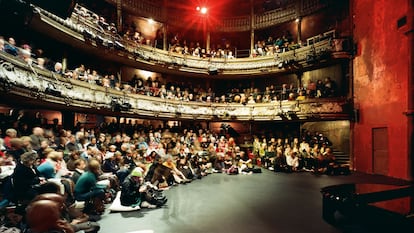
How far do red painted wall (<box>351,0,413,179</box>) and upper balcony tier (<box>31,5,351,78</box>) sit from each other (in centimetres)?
150

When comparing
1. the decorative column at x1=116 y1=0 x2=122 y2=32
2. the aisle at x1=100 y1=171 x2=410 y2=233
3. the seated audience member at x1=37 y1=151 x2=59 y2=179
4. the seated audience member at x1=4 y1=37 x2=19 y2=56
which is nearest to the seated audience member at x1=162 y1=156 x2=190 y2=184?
the aisle at x1=100 y1=171 x2=410 y2=233

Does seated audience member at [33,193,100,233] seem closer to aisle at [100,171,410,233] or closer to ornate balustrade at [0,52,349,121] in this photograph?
aisle at [100,171,410,233]

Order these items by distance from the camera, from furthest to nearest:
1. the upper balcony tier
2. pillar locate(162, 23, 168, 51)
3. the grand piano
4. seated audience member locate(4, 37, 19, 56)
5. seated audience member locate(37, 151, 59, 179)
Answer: pillar locate(162, 23, 168, 51)
the upper balcony tier
seated audience member locate(4, 37, 19, 56)
seated audience member locate(37, 151, 59, 179)
the grand piano

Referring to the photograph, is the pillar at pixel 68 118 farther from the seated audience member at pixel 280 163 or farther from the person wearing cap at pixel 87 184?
the seated audience member at pixel 280 163

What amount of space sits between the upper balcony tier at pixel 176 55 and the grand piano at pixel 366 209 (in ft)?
34.6

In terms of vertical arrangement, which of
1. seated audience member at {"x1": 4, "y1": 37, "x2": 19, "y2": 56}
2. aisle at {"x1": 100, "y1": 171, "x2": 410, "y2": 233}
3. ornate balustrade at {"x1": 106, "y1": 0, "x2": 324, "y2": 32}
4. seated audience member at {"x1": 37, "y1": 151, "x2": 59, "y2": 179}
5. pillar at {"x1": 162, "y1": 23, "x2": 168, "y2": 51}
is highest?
ornate balustrade at {"x1": 106, "y1": 0, "x2": 324, "y2": 32}

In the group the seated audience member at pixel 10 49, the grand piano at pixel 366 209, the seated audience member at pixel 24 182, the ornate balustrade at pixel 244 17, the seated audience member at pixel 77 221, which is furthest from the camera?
the ornate balustrade at pixel 244 17

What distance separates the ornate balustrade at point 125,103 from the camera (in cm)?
779

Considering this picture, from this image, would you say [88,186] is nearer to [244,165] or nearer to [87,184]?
[87,184]

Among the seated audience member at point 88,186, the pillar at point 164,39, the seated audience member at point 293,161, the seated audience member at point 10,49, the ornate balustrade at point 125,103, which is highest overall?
the pillar at point 164,39

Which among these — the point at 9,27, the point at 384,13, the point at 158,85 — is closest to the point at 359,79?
the point at 384,13

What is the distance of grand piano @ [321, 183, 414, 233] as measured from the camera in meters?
3.65

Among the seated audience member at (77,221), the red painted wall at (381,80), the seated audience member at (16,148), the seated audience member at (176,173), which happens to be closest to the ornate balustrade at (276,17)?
the red painted wall at (381,80)

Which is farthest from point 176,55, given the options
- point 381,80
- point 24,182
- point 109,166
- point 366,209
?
point 366,209
